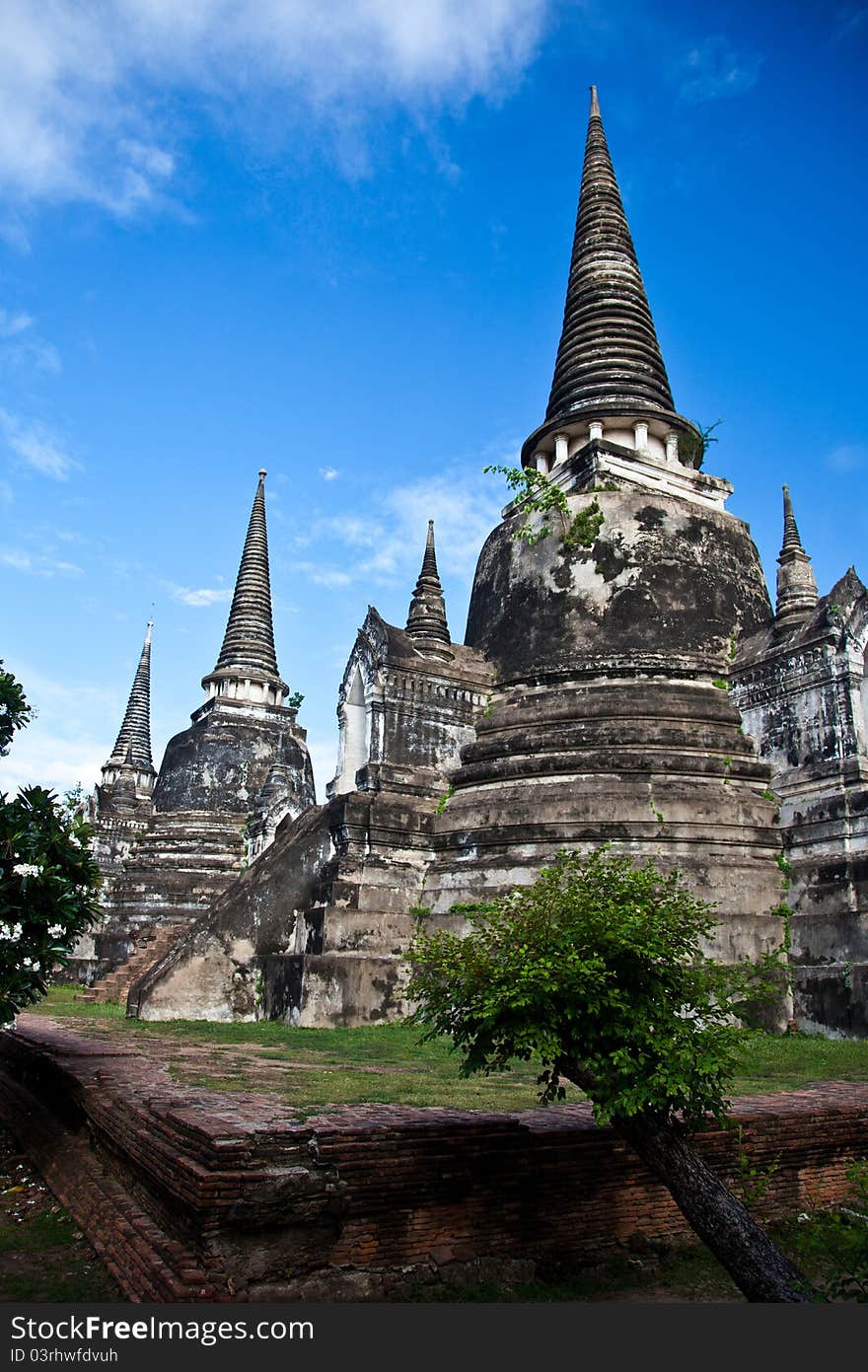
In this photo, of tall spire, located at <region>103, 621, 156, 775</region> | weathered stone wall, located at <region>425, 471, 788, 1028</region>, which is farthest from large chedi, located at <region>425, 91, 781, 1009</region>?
tall spire, located at <region>103, 621, 156, 775</region>

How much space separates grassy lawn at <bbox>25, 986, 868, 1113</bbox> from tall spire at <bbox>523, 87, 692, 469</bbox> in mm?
12623

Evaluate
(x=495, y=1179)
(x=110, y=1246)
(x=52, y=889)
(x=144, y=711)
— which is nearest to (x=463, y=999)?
(x=495, y=1179)

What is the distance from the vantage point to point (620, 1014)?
17.6 feet

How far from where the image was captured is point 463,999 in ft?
18.1

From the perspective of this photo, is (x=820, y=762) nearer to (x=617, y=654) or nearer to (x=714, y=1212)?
(x=617, y=654)

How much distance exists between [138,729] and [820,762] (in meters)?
34.7

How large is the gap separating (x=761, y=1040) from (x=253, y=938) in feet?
27.5

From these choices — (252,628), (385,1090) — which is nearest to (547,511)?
(385,1090)

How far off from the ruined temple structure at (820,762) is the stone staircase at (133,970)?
13807mm

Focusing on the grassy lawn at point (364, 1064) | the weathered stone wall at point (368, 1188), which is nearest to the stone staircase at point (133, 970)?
the grassy lawn at point (364, 1064)

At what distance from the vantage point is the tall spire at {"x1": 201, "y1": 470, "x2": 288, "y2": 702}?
32.4 m

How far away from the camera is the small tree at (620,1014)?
5.09m

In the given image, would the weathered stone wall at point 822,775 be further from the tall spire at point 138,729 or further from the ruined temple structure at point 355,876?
the tall spire at point 138,729

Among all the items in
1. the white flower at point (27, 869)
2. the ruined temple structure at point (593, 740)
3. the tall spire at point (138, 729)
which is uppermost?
the tall spire at point (138, 729)
